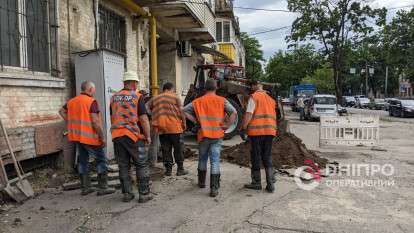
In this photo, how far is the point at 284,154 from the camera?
8.31 meters

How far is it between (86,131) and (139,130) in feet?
2.55

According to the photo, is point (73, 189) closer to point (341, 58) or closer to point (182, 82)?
point (182, 82)

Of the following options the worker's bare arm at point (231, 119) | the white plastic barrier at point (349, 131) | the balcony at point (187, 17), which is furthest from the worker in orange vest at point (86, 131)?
the white plastic barrier at point (349, 131)

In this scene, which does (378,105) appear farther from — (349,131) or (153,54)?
(153,54)

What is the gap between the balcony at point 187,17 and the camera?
36.7 feet

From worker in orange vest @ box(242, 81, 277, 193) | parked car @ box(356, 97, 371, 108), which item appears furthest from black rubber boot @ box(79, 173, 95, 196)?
parked car @ box(356, 97, 371, 108)

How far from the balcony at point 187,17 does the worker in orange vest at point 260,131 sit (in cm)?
519

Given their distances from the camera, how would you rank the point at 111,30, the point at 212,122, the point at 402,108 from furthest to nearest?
1. the point at 402,108
2. the point at 111,30
3. the point at 212,122

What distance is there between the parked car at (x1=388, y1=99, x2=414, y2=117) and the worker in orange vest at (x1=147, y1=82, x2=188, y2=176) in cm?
2514

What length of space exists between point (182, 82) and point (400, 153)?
9.24 meters

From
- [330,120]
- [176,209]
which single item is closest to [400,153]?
[330,120]

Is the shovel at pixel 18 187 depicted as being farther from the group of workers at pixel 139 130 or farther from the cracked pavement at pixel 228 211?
the group of workers at pixel 139 130

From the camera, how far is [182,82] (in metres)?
17.1

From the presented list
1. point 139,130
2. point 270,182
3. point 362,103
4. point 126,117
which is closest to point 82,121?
point 126,117
